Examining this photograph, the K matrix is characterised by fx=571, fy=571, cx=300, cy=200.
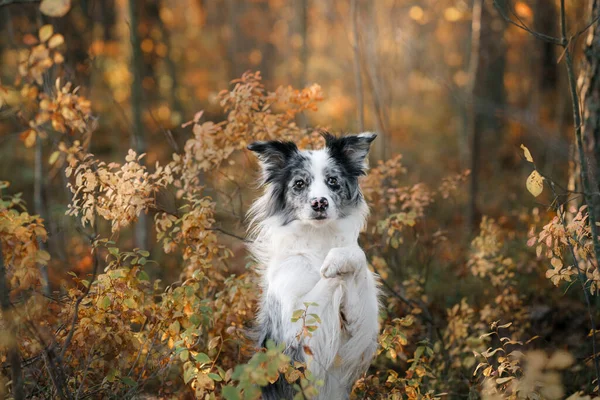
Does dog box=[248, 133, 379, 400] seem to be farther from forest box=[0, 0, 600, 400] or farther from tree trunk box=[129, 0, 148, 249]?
tree trunk box=[129, 0, 148, 249]

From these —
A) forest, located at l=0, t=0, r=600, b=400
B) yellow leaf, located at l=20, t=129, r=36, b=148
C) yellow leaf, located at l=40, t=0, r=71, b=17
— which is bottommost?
forest, located at l=0, t=0, r=600, b=400

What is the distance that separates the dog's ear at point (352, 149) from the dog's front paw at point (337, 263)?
0.94 meters

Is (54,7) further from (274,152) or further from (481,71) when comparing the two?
(481,71)

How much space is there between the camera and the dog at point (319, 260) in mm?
4199

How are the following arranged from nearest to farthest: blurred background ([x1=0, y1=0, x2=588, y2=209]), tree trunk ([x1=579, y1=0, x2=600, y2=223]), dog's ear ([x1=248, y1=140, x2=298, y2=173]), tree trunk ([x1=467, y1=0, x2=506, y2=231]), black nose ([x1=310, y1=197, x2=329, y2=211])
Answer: black nose ([x1=310, y1=197, x2=329, y2=211]) < dog's ear ([x1=248, y1=140, x2=298, y2=173]) < tree trunk ([x1=579, y1=0, x2=600, y2=223]) < tree trunk ([x1=467, y1=0, x2=506, y2=231]) < blurred background ([x1=0, y1=0, x2=588, y2=209])

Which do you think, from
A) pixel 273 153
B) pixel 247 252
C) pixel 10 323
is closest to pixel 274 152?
pixel 273 153

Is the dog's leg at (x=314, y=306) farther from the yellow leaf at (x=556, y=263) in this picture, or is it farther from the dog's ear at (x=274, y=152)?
the yellow leaf at (x=556, y=263)

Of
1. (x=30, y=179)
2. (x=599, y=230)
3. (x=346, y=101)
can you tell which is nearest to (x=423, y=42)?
(x=346, y=101)

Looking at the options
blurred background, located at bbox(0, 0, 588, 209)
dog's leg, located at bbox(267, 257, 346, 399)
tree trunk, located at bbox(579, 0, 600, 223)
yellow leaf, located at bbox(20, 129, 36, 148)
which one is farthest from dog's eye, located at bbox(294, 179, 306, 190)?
tree trunk, located at bbox(579, 0, 600, 223)

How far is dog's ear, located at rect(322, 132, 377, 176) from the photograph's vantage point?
4.77 m

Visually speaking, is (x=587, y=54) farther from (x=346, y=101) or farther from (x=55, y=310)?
(x=346, y=101)

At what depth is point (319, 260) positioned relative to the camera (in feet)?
14.5

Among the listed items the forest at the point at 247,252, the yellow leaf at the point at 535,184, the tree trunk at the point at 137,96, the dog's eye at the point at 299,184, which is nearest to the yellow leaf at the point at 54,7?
the forest at the point at 247,252

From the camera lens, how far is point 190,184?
564cm
